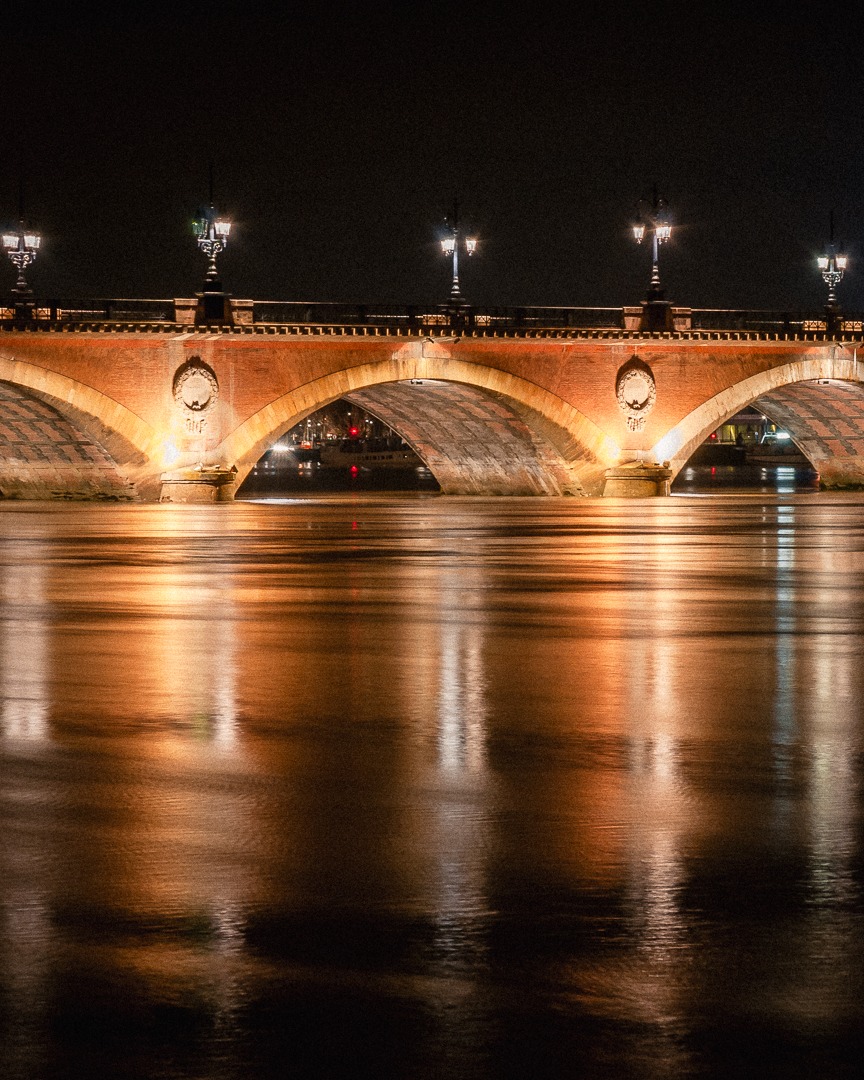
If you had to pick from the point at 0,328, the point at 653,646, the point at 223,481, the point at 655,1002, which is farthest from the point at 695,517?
the point at 655,1002

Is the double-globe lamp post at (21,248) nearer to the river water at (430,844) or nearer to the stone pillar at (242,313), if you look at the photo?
the stone pillar at (242,313)

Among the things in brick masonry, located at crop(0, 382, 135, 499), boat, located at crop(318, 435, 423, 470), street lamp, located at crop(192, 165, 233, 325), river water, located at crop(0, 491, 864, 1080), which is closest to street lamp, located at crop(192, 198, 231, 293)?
street lamp, located at crop(192, 165, 233, 325)

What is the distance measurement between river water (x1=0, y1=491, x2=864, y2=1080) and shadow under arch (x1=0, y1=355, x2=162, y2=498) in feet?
113

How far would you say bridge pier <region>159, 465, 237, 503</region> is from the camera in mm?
52906

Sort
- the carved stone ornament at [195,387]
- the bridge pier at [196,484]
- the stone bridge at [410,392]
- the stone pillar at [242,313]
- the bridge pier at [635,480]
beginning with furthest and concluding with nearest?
the bridge pier at [635,480]
the stone pillar at [242,313]
the bridge pier at [196,484]
the carved stone ornament at [195,387]
the stone bridge at [410,392]

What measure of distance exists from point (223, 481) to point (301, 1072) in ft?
161

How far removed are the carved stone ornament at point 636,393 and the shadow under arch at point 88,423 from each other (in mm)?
14707

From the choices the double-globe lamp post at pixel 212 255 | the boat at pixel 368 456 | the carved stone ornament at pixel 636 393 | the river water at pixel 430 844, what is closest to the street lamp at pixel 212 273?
the double-globe lamp post at pixel 212 255

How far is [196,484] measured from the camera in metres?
53.1

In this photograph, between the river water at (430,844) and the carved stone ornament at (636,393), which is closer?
the river water at (430,844)

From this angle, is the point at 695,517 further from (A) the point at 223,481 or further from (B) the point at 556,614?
(B) the point at 556,614

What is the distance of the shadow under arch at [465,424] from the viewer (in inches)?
2125

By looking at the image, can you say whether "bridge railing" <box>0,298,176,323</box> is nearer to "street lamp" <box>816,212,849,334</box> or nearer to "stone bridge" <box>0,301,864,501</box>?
"stone bridge" <box>0,301,864,501</box>

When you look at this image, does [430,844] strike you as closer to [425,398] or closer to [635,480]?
[635,480]
